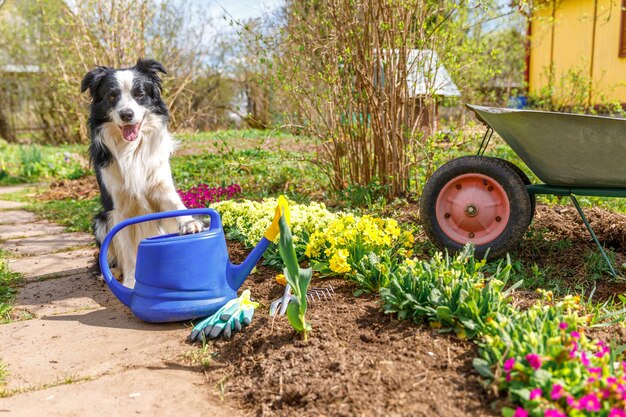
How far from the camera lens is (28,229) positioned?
512 centimetres

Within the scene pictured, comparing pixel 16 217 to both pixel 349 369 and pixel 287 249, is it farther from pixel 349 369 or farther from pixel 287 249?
pixel 349 369

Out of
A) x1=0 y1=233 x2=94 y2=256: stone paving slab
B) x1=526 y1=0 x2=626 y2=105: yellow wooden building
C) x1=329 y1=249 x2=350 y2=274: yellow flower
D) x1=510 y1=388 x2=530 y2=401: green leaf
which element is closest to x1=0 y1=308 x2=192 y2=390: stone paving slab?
x1=329 y1=249 x2=350 y2=274: yellow flower

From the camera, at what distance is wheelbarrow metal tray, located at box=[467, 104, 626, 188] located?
2.62 meters

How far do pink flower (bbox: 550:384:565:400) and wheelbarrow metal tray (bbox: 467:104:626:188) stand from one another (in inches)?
62.3

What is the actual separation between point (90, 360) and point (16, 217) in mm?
4269

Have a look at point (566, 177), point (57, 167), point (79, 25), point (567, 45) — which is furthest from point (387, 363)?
point (567, 45)

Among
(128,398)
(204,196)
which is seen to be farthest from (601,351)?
(204,196)

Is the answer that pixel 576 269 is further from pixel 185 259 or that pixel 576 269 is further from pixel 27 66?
pixel 27 66

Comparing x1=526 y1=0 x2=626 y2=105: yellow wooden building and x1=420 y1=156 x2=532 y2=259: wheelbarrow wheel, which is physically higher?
x1=526 y1=0 x2=626 y2=105: yellow wooden building

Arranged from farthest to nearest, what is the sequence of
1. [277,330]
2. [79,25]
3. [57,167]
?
[57,167] < [79,25] < [277,330]

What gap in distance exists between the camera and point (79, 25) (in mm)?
7203

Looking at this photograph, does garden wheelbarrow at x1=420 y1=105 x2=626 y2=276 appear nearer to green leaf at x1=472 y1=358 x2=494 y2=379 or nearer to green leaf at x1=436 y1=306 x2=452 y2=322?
green leaf at x1=436 y1=306 x2=452 y2=322

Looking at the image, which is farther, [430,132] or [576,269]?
[430,132]

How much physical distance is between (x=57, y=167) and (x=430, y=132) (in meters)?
6.81
